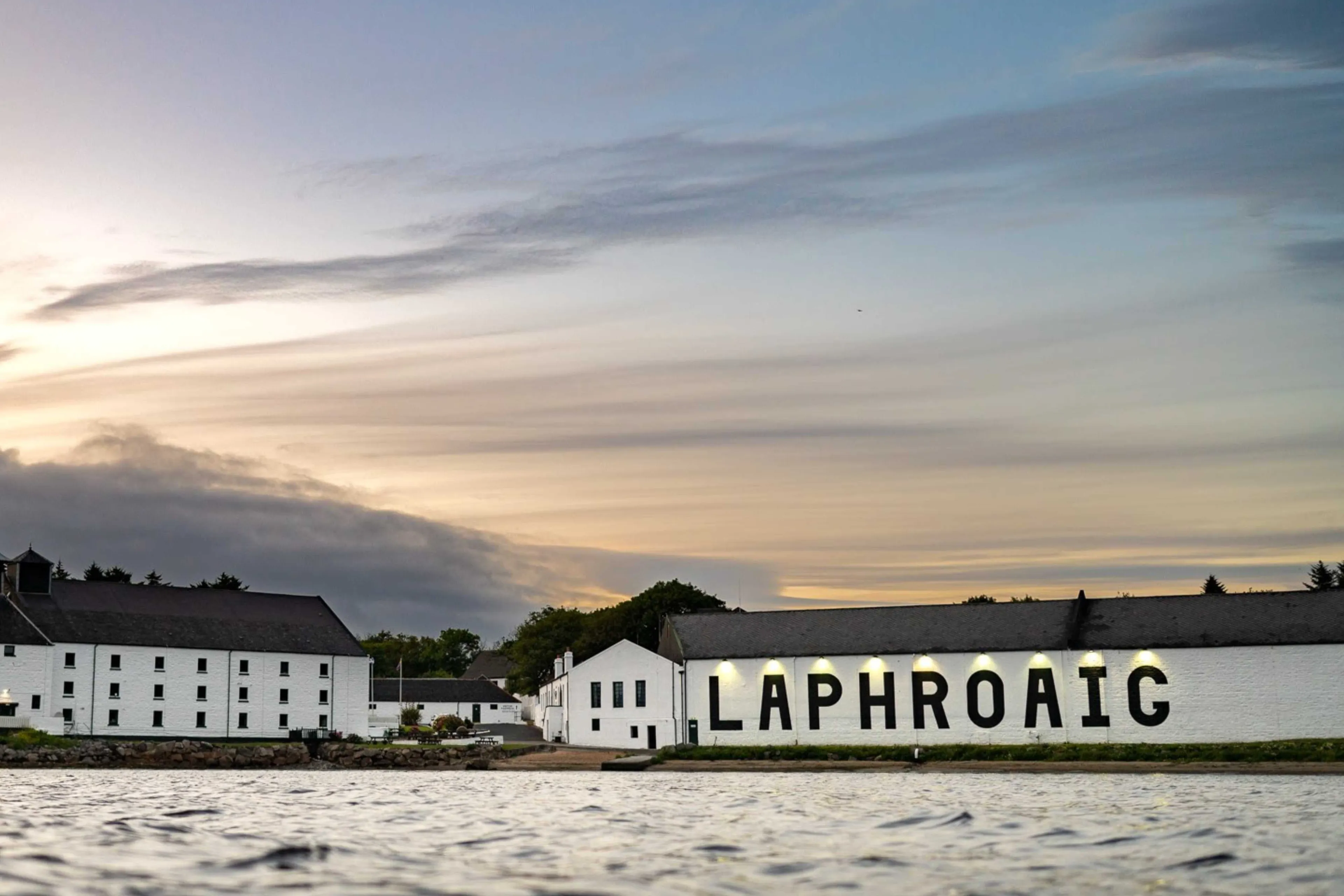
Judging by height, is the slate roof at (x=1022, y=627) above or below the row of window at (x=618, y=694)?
above

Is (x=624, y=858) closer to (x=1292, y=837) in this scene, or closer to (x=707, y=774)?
(x=1292, y=837)

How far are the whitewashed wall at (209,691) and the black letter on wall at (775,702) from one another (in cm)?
3827

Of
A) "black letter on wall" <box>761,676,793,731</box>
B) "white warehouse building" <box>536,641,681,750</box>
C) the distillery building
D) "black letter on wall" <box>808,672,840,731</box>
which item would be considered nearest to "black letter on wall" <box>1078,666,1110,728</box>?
the distillery building

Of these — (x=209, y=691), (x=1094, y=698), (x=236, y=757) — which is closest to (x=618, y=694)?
(x=236, y=757)

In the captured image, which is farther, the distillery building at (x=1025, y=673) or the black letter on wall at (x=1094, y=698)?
the black letter on wall at (x=1094, y=698)

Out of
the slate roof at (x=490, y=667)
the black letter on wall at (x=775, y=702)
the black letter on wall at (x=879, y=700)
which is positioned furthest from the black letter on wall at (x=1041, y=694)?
the slate roof at (x=490, y=667)

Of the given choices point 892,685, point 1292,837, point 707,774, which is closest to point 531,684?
point 892,685

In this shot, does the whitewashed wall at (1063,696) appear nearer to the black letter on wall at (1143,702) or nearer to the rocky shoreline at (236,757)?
the black letter on wall at (1143,702)

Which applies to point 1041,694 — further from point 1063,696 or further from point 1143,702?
point 1143,702

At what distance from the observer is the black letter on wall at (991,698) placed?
68.9 meters

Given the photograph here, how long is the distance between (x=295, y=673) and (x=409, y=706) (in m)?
39.8

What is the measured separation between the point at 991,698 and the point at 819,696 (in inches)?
330

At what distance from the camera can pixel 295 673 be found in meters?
98.9

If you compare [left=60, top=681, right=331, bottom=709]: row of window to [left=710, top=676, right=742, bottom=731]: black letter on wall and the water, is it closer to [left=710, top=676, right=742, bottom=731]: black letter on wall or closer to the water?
[left=710, top=676, right=742, bottom=731]: black letter on wall
